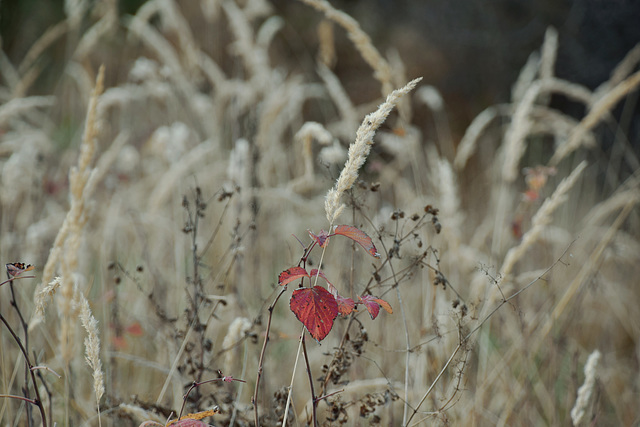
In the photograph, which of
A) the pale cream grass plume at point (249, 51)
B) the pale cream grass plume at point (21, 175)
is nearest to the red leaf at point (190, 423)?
the pale cream grass plume at point (21, 175)

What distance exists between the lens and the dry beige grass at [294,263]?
92 cm

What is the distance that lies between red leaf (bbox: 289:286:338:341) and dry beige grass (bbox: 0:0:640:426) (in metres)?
0.11

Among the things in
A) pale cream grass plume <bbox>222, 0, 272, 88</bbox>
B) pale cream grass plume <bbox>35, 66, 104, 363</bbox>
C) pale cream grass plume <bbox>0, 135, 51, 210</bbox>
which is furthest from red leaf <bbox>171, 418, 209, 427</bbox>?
pale cream grass plume <bbox>222, 0, 272, 88</bbox>

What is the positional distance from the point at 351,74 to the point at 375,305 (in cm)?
484

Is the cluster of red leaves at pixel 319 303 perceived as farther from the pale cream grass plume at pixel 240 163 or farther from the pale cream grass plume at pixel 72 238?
the pale cream grass plume at pixel 240 163

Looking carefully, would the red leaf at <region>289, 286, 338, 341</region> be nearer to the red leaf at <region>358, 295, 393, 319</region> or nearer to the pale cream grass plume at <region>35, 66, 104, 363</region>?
the red leaf at <region>358, 295, 393, 319</region>

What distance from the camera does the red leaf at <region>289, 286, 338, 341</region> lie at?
629 mm

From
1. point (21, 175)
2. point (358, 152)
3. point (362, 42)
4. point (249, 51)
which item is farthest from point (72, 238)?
point (249, 51)

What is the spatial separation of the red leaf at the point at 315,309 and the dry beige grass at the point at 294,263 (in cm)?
11

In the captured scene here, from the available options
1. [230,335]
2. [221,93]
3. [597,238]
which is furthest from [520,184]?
[230,335]

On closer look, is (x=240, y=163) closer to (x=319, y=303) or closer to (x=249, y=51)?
(x=249, y=51)

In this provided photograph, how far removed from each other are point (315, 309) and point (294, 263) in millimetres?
532

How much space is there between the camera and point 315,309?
2.10ft

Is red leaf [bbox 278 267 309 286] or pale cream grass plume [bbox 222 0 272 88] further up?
pale cream grass plume [bbox 222 0 272 88]
